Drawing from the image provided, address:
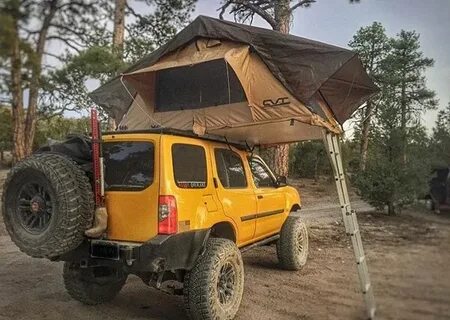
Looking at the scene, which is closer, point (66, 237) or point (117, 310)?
point (66, 237)

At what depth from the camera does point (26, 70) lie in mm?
1163

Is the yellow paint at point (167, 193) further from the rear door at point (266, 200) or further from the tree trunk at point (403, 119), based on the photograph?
the tree trunk at point (403, 119)

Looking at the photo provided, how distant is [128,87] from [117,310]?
271cm

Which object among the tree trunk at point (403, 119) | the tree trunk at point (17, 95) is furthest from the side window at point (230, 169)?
the tree trunk at point (17, 95)

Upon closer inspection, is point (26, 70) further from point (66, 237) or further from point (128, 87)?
point (128, 87)

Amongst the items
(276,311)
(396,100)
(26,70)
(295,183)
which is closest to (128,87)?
(276,311)

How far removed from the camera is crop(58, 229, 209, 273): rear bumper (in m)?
3.55

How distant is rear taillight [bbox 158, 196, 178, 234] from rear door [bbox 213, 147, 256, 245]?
849 millimetres

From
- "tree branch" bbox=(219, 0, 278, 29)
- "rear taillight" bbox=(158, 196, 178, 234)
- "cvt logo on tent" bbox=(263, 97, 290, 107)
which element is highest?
"tree branch" bbox=(219, 0, 278, 29)

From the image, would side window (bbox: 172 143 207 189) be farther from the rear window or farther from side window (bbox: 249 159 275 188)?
side window (bbox: 249 159 275 188)

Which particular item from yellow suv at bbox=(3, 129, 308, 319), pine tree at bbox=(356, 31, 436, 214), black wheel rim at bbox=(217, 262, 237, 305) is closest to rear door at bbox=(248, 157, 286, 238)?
yellow suv at bbox=(3, 129, 308, 319)

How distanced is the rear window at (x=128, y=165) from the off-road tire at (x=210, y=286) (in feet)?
2.99

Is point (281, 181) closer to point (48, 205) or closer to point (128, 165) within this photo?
point (128, 165)

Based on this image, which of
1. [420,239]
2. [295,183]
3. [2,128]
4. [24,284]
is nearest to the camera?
[2,128]
